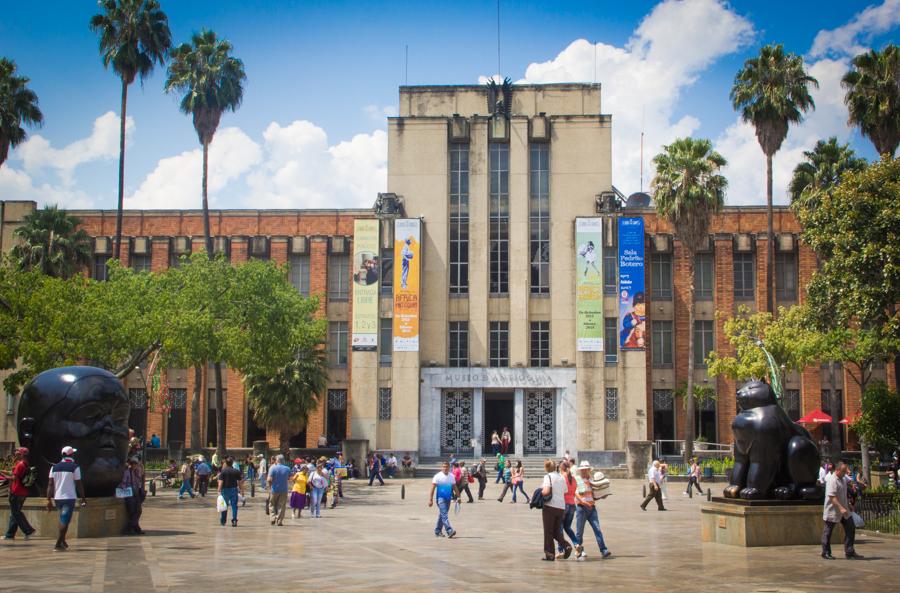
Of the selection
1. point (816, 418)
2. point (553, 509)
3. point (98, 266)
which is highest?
point (98, 266)

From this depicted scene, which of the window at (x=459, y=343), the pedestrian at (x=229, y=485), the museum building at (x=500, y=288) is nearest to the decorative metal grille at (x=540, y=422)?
the museum building at (x=500, y=288)

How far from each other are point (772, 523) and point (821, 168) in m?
33.2

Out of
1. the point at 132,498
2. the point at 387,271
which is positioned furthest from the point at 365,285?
the point at 132,498

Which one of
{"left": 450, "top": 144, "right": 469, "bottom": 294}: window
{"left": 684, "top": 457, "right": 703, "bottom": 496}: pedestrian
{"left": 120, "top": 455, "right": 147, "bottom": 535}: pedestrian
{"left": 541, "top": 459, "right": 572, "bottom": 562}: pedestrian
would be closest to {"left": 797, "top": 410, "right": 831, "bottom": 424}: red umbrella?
{"left": 684, "top": 457, "right": 703, "bottom": 496}: pedestrian

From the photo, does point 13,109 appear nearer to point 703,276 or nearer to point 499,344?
point 499,344

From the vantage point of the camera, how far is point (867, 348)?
36312mm

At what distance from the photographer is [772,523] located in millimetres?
18625

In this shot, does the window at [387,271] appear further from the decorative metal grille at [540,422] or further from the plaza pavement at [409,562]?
the plaza pavement at [409,562]

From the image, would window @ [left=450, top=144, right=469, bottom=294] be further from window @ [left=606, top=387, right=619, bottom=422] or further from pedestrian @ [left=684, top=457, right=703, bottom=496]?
pedestrian @ [left=684, top=457, right=703, bottom=496]

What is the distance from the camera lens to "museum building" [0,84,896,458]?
1950 inches

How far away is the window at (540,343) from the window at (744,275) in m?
10.9

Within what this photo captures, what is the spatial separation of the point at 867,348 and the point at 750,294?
54.9 feet

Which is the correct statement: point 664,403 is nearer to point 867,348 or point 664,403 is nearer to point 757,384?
point 867,348

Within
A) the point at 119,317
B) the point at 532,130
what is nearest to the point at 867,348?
the point at 532,130
